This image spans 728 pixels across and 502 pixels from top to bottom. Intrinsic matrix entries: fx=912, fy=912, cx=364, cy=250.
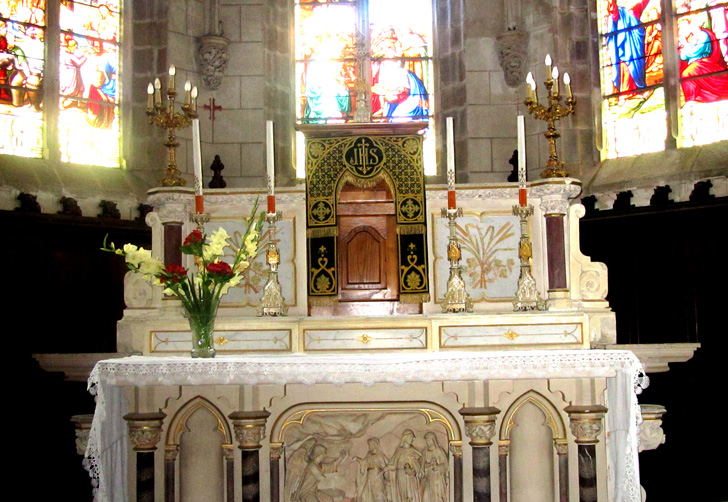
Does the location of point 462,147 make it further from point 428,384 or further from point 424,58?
point 428,384

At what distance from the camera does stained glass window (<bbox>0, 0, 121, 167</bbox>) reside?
926 centimetres

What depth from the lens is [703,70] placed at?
940 cm

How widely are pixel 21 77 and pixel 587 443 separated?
668 cm

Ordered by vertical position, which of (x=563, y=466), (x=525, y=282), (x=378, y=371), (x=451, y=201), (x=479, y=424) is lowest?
(x=563, y=466)

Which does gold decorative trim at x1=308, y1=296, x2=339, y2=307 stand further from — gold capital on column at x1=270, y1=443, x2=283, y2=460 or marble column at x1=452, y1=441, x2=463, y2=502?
marble column at x1=452, y1=441, x2=463, y2=502

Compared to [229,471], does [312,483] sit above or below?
below

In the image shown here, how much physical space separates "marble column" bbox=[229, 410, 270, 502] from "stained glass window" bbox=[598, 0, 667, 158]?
5.45m

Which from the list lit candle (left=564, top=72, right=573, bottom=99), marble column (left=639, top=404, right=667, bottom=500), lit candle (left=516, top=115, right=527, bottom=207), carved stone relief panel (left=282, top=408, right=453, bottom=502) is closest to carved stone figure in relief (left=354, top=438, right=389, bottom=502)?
carved stone relief panel (left=282, top=408, right=453, bottom=502)

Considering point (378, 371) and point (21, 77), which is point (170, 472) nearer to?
point (378, 371)

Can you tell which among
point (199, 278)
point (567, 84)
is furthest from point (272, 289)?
point (567, 84)

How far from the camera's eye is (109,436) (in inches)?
241

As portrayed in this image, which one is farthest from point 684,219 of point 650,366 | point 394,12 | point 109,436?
point 109,436

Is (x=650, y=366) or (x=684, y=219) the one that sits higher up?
(x=684, y=219)

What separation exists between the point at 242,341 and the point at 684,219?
459 cm
